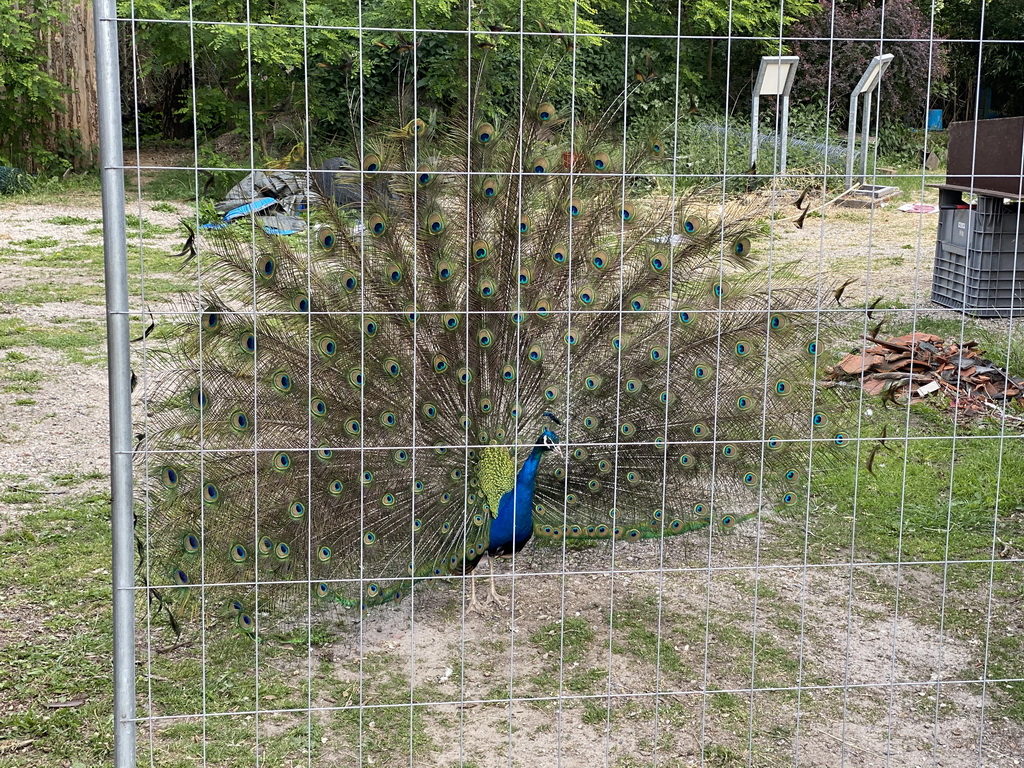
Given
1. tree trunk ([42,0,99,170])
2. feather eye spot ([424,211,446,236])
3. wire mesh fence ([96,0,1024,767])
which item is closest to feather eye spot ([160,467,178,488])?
wire mesh fence ([96,0,1024,767])

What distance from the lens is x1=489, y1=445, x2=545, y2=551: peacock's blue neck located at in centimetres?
439

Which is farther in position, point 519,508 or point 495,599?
point 495,599

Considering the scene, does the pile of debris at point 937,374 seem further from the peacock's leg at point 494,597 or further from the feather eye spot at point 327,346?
the feather eye spot at point 327,346

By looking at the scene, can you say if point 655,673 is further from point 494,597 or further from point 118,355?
point 118,355

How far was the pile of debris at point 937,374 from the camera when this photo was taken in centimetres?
734

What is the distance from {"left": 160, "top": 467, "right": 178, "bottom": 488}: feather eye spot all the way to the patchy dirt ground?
70 cm

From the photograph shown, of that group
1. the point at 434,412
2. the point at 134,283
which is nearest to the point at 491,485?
the point at 434,412

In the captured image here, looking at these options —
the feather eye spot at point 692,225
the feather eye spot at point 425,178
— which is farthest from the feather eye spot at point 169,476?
the feather eye spot at point 692,225

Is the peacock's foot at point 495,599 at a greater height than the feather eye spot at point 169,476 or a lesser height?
lesser

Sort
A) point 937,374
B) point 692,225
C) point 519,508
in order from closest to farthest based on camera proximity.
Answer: point 519,508, point 692,225, point 937,374

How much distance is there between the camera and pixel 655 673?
411cm

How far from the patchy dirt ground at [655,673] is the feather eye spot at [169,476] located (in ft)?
2.30

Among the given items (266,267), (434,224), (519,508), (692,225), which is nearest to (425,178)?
(434,224)

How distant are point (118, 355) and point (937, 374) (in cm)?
629
